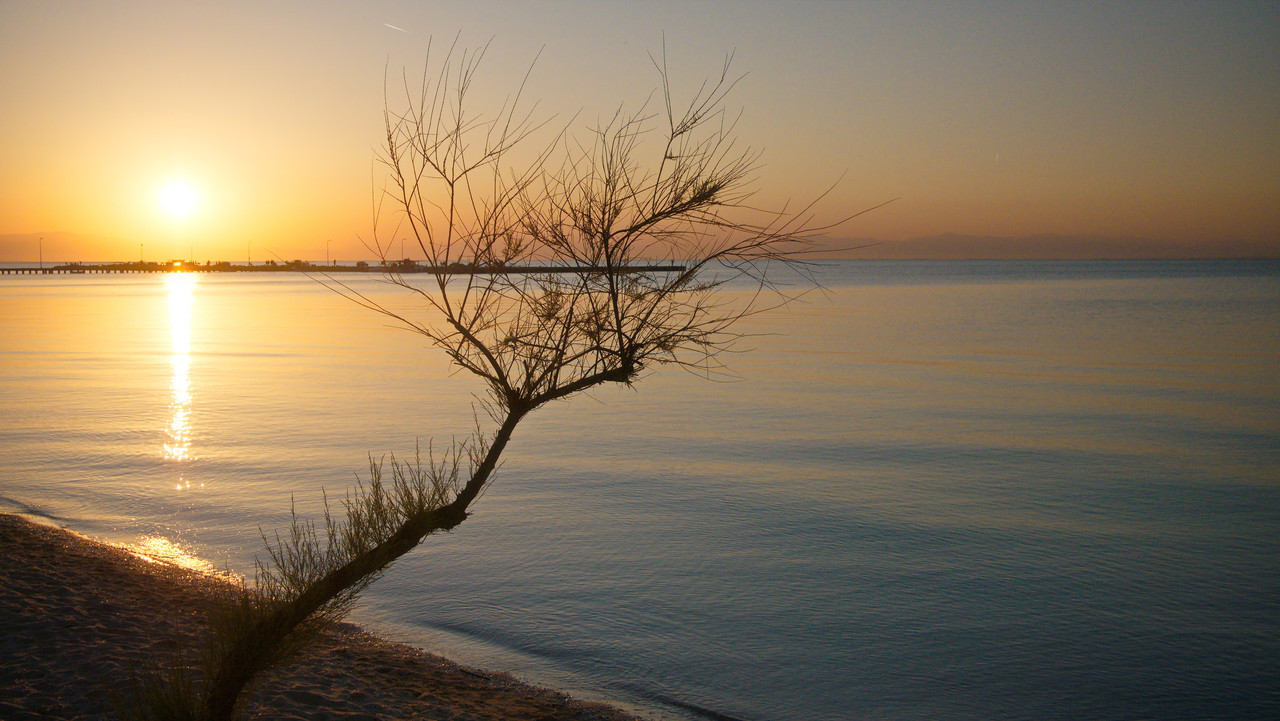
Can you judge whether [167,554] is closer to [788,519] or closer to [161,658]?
[161,658]

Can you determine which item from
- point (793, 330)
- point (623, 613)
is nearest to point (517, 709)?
point (623, 613)

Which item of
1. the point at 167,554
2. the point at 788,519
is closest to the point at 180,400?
the point at 167,554

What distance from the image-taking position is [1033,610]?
8.86m

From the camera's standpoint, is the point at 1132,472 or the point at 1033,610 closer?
the point at 1033,610

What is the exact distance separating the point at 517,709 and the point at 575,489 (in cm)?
A: 681

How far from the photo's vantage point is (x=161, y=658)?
6629mm

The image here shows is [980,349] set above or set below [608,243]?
below

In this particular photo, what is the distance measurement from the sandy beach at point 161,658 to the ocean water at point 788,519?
621mm

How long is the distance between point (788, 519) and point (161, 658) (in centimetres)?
739

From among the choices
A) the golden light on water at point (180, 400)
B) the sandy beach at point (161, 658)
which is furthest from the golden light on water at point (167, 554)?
the golden light on water at point (180, 400)

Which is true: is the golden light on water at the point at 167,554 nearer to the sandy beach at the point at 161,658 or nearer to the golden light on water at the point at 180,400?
the sandy beach at the point at 161,658

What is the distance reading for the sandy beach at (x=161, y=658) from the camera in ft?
19.5

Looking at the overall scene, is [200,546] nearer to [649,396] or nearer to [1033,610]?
[1033,610]

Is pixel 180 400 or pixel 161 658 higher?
pixel 180 400
